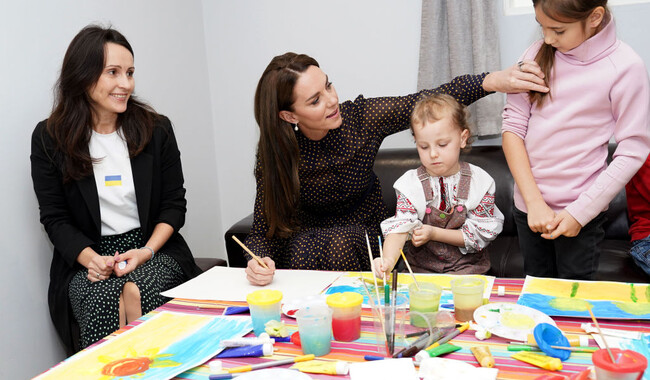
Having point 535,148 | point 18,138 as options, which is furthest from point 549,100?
point 18,138

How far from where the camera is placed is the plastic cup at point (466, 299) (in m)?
1.28

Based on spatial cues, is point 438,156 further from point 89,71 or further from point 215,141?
point 215,141

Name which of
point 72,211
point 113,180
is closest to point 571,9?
point 113,180

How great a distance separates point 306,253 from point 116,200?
87 centimetres

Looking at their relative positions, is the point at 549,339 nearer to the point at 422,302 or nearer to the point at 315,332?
the point at 422,302

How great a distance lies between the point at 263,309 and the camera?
130 cm

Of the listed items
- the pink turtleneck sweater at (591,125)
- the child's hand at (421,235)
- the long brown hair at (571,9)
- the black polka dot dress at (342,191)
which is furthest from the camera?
the black polka dot dress at (342,191)

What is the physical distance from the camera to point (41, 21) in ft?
7.91

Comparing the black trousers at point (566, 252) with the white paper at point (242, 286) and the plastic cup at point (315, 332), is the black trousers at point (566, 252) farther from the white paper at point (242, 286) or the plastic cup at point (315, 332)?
the plastic cup at point (315, 332)

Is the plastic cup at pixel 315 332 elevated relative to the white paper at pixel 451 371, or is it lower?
elevated

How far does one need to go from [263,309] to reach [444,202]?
89 cm

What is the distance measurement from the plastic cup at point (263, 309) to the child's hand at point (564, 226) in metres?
0.86

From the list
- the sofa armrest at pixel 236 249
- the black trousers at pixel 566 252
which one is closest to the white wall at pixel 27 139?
the sofa armrest at pixel 236 249

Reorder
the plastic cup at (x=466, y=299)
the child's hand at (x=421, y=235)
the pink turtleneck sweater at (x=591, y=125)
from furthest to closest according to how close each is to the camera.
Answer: the child's hand at (x=421, y=235)
the pink turtleneck sweater at (x=591, y=125)
the plastic cup at (x=466, y=299)
